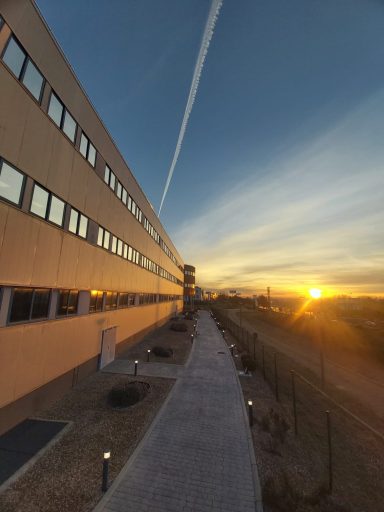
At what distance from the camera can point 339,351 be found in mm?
33344

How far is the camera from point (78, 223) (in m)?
14.7

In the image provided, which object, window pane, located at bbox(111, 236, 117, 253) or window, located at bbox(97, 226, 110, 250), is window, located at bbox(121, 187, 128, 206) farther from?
window, located at bbox(97, 226, 110, 250)

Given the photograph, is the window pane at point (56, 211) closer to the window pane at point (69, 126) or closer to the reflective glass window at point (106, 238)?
the window pane at point (69, 126)

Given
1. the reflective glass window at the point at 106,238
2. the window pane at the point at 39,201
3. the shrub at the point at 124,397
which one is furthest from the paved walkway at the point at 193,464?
the reflective glass window at the point at 106,238

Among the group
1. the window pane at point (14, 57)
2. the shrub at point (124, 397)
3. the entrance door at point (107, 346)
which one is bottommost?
the shrub at point (124, 397)

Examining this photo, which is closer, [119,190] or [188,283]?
[119,190]

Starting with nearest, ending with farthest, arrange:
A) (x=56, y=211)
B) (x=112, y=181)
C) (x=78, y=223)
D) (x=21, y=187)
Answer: (x=21, y=187) → (x=56, y=211) → (x=78, y=223) → (x=112, y=181)

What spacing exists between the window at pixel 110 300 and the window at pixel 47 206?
8.31 m

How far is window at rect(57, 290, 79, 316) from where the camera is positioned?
13.3 metres

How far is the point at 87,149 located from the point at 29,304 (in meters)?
10.1

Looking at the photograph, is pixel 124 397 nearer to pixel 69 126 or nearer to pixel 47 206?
pixel 47 206

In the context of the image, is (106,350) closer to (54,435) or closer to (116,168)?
(54,435)

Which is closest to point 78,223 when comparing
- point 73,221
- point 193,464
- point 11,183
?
point 73,221

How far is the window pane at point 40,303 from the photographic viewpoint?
1130 cm
